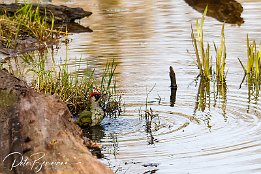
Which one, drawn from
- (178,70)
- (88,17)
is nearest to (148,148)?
(178,70)

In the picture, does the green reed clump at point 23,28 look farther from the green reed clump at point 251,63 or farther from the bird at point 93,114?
the bird at point 93,114

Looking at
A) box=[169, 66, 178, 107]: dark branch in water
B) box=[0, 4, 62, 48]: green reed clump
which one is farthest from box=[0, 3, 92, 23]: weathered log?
box=[169, 66, 178, 107]: dark branch in water

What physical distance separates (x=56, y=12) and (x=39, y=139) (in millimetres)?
12874

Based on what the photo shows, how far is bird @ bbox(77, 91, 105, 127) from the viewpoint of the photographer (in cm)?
847

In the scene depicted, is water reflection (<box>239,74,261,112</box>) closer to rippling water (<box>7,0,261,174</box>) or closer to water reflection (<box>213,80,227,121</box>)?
rippling water (<box>7,0,261,174</box>)

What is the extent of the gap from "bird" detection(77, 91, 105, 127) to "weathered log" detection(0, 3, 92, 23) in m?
8.81

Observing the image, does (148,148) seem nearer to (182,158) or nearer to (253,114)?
(182,158)

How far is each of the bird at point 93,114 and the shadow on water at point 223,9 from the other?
853cm

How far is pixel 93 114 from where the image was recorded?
848 cm

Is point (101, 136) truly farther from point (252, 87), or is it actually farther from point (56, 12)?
point (56, 12)

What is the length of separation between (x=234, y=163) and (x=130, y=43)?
7901mm

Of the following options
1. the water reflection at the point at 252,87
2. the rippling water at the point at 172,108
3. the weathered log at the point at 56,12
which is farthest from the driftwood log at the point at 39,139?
the weathered log at the point at 56,12

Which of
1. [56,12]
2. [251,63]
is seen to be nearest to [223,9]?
[56,12]

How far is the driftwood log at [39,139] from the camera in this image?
5.09 metres
